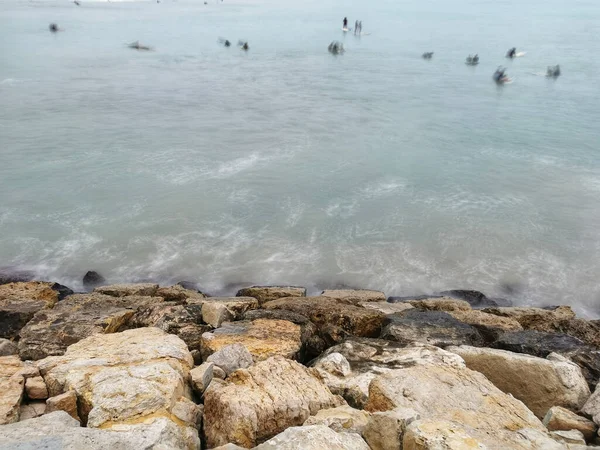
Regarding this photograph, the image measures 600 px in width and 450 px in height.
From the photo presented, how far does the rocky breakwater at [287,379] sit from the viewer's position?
566cm

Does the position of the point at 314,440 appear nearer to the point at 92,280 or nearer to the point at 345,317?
the point at 345,317

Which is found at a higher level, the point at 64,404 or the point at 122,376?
the point at 122,376

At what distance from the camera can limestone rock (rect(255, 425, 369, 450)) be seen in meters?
5.14

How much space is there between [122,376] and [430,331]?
569 cm

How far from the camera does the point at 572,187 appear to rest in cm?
2245

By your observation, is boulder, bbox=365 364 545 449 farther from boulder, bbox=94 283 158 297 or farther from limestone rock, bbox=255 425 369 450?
boulder, bbox=94 283 158 297

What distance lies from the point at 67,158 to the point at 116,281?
35.7 ft

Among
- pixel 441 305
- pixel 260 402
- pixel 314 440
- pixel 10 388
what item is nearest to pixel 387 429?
pixel 314 440

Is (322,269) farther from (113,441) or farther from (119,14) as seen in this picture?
(119,14)

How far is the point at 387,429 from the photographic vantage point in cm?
551

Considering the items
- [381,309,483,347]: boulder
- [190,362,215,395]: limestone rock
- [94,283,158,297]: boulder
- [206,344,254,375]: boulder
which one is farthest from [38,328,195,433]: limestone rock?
[94,283,158,297]: boulder

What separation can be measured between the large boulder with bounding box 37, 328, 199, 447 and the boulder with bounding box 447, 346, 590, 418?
4630 millimetres

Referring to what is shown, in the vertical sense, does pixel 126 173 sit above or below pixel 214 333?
below

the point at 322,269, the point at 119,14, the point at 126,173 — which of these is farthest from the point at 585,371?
the point at 119,14
